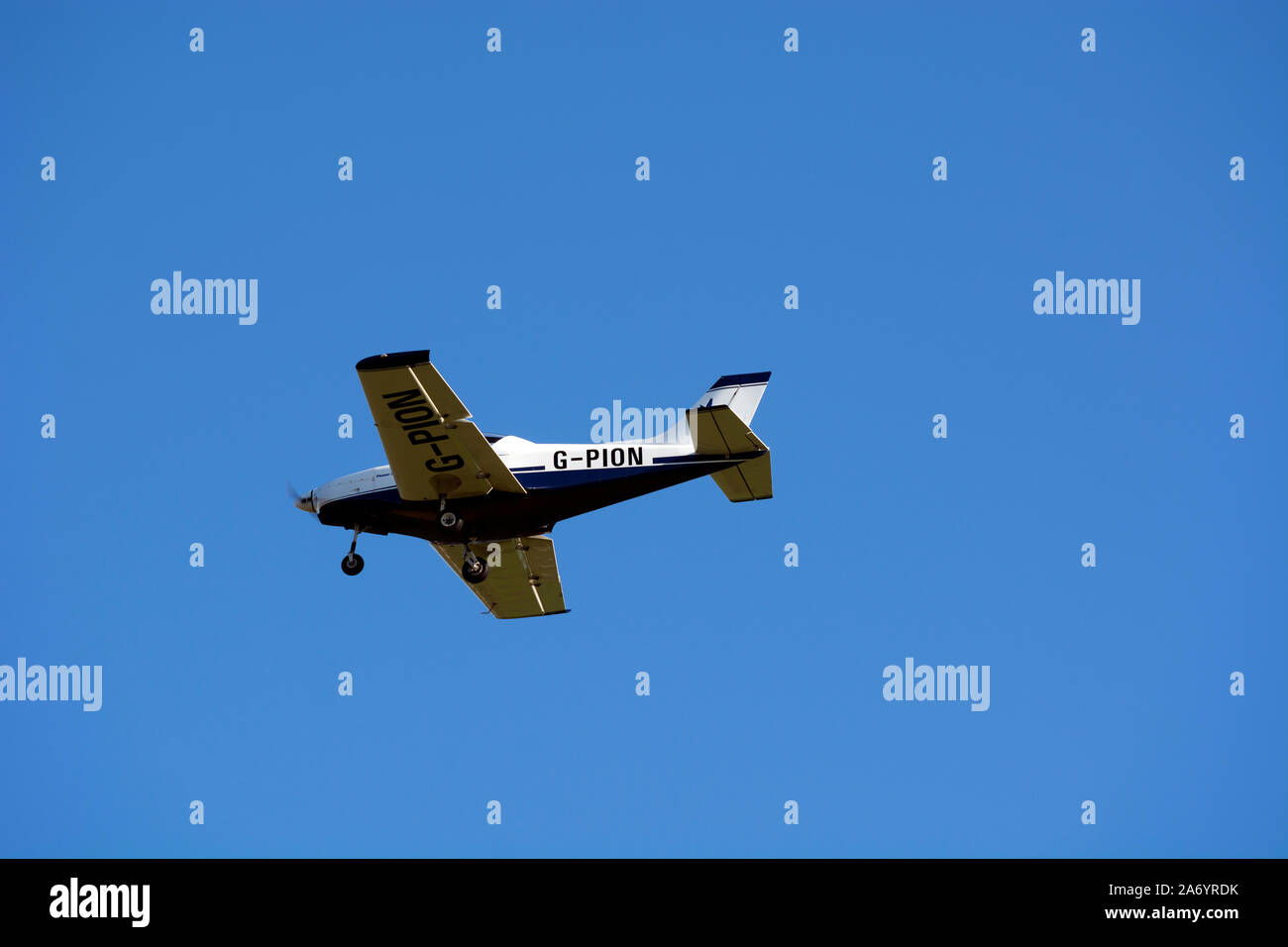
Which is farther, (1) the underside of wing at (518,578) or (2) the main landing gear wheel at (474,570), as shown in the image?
(1) the underside of wing at (518,578)

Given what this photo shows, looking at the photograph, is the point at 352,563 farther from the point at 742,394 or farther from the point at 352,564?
the point at 742,394

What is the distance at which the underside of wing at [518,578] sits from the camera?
35.6 m

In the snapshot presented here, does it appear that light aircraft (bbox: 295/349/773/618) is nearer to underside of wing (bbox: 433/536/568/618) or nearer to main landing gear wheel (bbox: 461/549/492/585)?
main landing gear wheel (bbox: 461/549/492/585)

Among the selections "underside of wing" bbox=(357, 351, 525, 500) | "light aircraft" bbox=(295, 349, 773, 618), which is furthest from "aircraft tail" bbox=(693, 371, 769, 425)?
"underside of wing" bbox=(357, 351, 525, 500)

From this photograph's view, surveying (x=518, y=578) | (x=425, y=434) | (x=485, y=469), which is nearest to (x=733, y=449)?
(x=485, y=469)

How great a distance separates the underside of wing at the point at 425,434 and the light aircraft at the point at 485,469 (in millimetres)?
21

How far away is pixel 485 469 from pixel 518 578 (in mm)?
5818

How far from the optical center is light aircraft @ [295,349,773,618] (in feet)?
98.5

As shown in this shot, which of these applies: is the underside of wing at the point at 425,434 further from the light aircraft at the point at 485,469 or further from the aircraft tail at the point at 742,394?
the aircraft tail at the point at 742,394

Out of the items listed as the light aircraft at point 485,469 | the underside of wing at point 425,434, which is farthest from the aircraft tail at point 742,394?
the underside of wing at point 425,434

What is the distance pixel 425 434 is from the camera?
30.5 m
